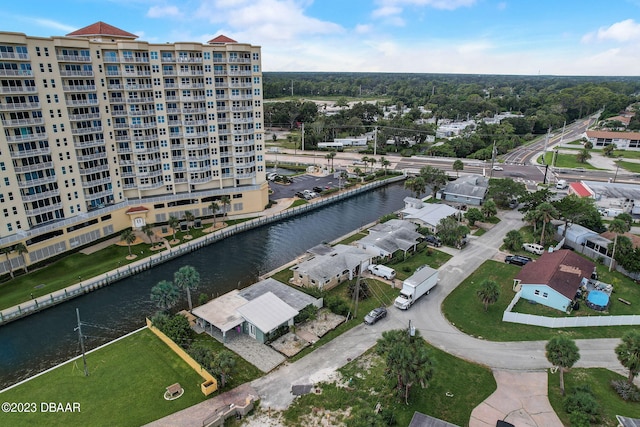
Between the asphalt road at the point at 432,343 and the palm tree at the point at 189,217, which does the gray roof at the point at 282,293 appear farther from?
the palm tree at the point at 189,217

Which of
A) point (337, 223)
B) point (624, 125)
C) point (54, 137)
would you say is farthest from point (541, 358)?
point (624, 125)

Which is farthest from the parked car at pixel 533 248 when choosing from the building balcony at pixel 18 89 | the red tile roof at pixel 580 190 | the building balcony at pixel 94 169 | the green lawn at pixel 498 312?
the building balcony at pixel 18 89

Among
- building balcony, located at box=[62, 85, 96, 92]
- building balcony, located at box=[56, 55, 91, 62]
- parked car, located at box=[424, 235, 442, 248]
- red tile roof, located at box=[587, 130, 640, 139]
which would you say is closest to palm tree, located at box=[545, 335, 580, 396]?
parked car, located at box=[424, 235, 442, 248]

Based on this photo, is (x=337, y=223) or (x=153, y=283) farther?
(x=337, y=223)

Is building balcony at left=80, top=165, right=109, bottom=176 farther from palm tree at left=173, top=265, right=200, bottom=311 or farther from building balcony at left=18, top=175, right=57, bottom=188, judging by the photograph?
palm tree at left=173, top=265, right=200, bottom=311

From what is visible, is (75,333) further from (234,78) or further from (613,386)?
(613,386)

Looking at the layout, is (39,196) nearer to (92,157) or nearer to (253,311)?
(92,157)
